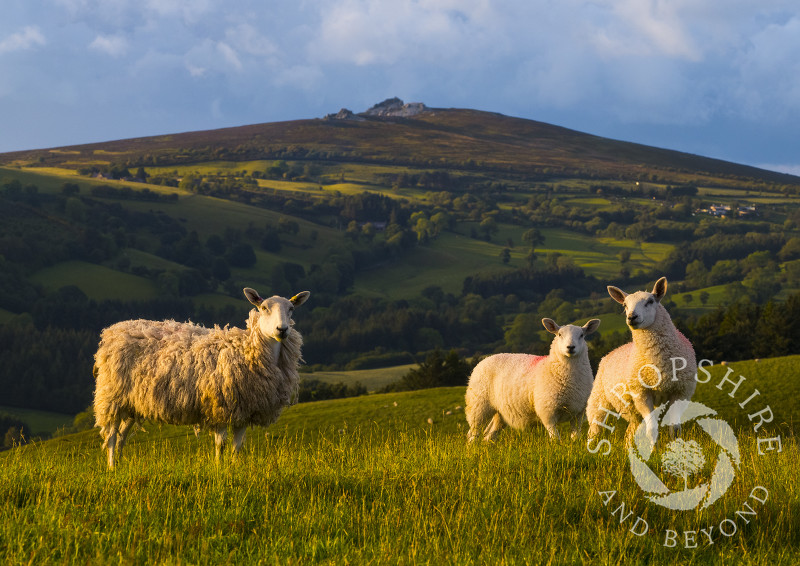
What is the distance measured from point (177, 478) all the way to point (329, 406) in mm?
23006

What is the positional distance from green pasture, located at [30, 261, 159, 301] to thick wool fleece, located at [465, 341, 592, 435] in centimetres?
13674

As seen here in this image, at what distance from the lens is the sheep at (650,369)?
11.2m

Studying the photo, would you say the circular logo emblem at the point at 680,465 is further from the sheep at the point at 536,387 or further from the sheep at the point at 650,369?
the sheep at the point at 536,387

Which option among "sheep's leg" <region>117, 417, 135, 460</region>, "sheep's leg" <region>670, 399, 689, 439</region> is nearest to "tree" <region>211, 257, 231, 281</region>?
"sheep's leg" <region>117, 417, 135, 460</region>

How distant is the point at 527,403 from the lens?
1312 centimetres

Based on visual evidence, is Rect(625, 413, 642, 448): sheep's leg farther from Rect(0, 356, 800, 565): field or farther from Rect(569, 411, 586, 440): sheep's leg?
Rect(0, 356, 800, 565): field

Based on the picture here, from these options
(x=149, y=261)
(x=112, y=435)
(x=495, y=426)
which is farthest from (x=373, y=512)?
(x=149, y=261)

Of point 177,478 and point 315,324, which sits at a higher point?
point 177,478

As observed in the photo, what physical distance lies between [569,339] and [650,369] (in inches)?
54.3

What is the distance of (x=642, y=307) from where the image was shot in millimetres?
11250

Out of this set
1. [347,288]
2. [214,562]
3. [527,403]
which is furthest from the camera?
[347,288]

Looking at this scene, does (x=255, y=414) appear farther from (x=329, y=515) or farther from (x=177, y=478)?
(x=329, y=515)

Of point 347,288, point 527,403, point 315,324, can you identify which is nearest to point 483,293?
point 347,288

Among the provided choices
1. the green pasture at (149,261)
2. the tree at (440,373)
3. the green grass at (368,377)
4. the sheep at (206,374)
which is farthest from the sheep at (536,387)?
the green pasture at (149,261)
